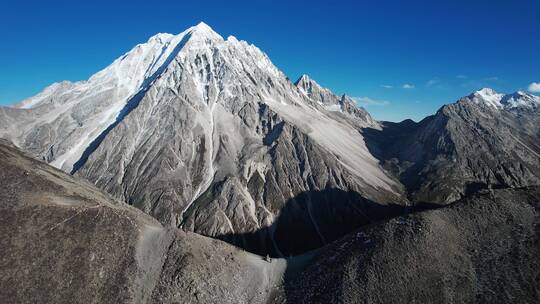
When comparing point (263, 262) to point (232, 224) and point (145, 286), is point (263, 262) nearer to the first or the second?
point (145, 286)

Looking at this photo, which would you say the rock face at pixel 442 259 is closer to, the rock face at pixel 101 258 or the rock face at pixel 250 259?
the rock face at pixel 250 259

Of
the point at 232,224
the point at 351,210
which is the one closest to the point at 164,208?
the point at 232,224

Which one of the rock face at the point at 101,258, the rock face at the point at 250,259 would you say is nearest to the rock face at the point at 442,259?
the rock face at the point at 250,259

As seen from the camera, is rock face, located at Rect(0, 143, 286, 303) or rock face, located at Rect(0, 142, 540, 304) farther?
rock face, located at Rect(0, 143, 286, 303)

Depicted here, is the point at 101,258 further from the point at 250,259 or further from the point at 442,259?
the point at 442,259

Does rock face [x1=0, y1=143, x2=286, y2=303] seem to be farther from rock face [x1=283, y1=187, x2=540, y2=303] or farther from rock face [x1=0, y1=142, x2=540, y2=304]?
rock face [x1=283, y1=187, x2=540, y2=303]

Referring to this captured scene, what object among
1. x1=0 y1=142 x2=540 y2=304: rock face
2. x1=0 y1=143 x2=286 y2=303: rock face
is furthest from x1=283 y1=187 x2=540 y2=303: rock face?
x1=0 y1=143 x2=286 y2=303: rock face
